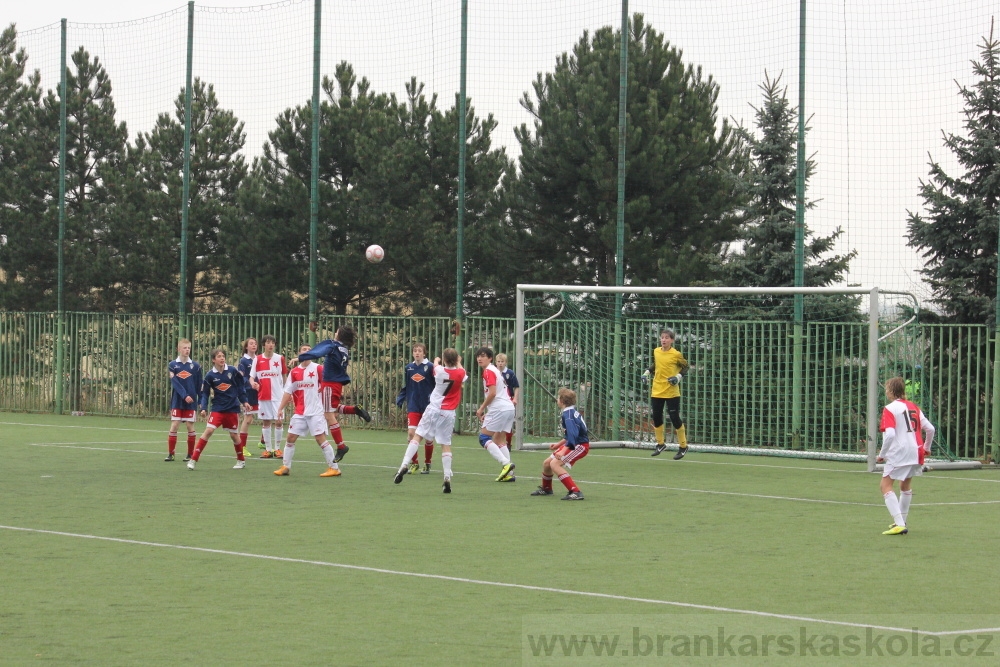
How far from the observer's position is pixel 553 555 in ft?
35.5

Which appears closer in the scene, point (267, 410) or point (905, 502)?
point (905, 502)

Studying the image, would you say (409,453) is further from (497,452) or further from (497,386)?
(497,386)

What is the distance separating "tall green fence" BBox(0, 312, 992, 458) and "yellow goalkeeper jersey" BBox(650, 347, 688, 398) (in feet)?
8.39

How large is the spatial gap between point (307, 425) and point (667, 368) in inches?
240

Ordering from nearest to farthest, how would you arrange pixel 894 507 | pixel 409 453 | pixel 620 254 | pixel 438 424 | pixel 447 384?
pixel 894 507 → pixel 409 453 → pixel 438 424 → pixel 447 384 → pixel 620 254

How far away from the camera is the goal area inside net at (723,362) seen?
21234 millimetres

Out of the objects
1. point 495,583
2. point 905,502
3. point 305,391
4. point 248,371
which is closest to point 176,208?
point 248,371

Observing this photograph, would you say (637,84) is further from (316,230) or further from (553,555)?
(553,555)

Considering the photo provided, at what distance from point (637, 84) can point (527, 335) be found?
25.3ft

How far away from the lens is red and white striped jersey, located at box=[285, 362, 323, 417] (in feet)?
57.0

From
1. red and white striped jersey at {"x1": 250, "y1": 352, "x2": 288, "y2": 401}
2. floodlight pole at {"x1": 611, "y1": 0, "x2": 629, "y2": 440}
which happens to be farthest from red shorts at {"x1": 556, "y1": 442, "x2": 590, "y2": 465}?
floodlight pole at {"x1": 611, "y1": 0, "x2": 629, "y2": 440}

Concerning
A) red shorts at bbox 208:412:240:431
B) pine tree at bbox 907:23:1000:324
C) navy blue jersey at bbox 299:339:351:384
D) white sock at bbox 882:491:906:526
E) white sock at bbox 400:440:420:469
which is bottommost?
white sock at bbox 882:491:906:526

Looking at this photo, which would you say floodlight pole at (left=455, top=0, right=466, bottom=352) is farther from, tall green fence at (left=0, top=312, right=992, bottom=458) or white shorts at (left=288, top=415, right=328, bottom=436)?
white shorts at (left=288, top=415, right=328, bottom=436)

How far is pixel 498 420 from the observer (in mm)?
17031
